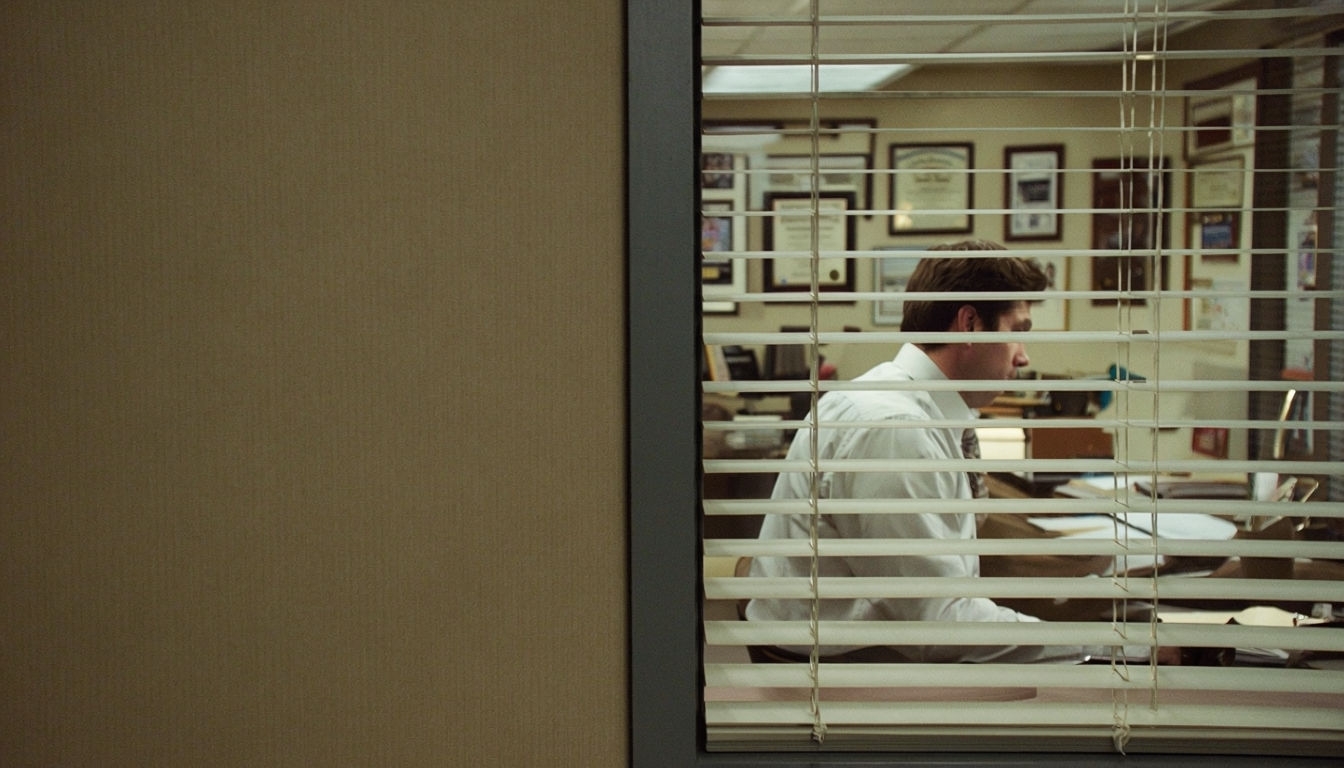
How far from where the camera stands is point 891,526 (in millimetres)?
2057

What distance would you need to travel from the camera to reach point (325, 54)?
1314 mm

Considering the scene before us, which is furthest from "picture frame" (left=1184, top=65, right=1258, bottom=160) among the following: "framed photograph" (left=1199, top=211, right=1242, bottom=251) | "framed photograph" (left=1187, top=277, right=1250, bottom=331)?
"framed photograph" (left=1187, top=277, right=1250, bottom=331)

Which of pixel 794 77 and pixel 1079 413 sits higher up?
pixel 794 77

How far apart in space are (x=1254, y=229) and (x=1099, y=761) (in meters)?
3.11

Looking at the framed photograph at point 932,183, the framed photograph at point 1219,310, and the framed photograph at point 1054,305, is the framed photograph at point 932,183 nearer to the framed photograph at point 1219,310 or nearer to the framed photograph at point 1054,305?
the framed photograph at point 1054,305

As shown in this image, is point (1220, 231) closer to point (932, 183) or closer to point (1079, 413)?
point (1079, 413)

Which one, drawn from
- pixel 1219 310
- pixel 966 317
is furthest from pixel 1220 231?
pixel 966 317

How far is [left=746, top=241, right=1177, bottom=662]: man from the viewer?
201 centimetres

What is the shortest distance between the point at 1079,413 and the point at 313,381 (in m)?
5.00

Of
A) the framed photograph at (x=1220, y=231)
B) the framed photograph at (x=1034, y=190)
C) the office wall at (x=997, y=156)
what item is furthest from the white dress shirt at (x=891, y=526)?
the framed photograph at (x=1034, y=190)

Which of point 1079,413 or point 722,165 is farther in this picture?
point 722,165

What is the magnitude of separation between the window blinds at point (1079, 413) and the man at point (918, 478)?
0.06 m

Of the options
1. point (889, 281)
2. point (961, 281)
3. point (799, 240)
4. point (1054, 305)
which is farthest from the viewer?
point (799, 240)

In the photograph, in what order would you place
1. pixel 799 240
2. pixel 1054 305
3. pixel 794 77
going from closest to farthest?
pixel 794 77, pixel 1054 305, pixel 799 240
